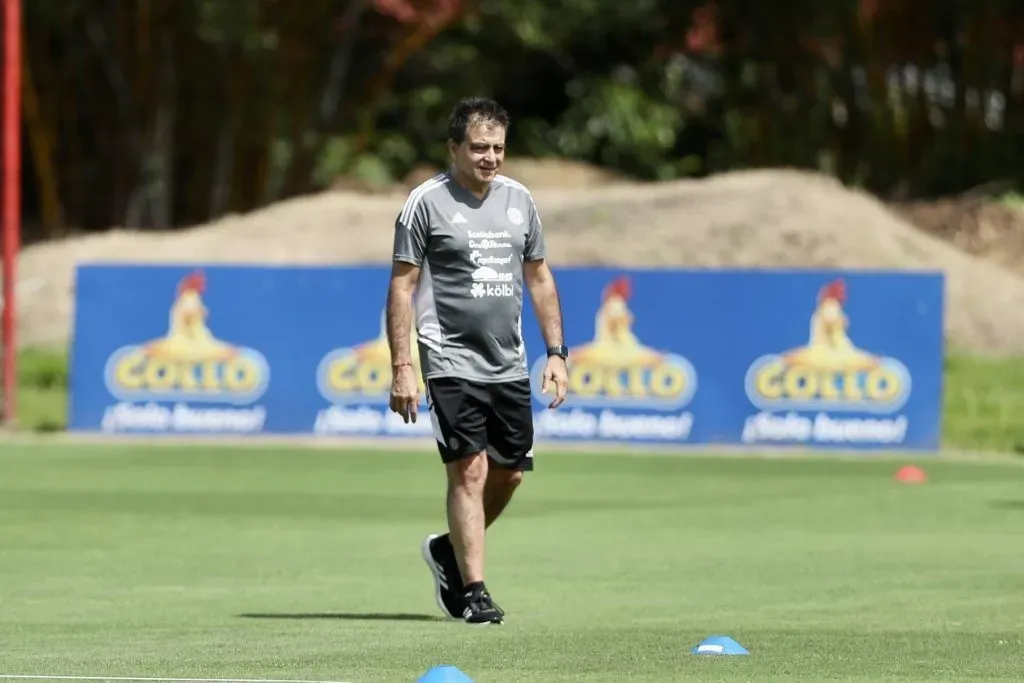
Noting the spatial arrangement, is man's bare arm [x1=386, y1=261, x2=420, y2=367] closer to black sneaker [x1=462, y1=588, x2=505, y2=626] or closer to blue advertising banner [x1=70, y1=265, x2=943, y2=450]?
black sneaker [x1=462, y1=588, x2=505, y2=626]

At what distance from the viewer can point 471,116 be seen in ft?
33.3

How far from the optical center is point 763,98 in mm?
46938

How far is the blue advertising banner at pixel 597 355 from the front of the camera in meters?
22.8

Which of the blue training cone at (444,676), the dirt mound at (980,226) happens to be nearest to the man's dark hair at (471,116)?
the blue training cone at (444,676)

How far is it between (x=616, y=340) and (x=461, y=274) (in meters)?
12.9

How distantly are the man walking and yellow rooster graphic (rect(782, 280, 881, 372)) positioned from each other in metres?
12.6

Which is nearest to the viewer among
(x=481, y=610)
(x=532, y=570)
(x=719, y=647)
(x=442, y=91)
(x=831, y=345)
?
(x=719, y=647)

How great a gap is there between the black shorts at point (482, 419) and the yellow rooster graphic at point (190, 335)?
1327 cm

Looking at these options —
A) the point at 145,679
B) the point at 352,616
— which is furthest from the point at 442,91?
the point at 145,679

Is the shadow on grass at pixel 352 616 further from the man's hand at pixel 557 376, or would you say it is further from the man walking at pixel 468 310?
the man's hand at pixel 557 376

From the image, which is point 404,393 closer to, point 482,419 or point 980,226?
point 482,419

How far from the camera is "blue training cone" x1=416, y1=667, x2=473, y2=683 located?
7.56m

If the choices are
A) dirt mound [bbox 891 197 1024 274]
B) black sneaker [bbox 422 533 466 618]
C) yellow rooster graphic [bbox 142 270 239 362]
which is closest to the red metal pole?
yellow rooster graphic [bbox 142 270 239 362]

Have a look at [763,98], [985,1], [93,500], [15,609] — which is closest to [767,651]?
[15,609]
